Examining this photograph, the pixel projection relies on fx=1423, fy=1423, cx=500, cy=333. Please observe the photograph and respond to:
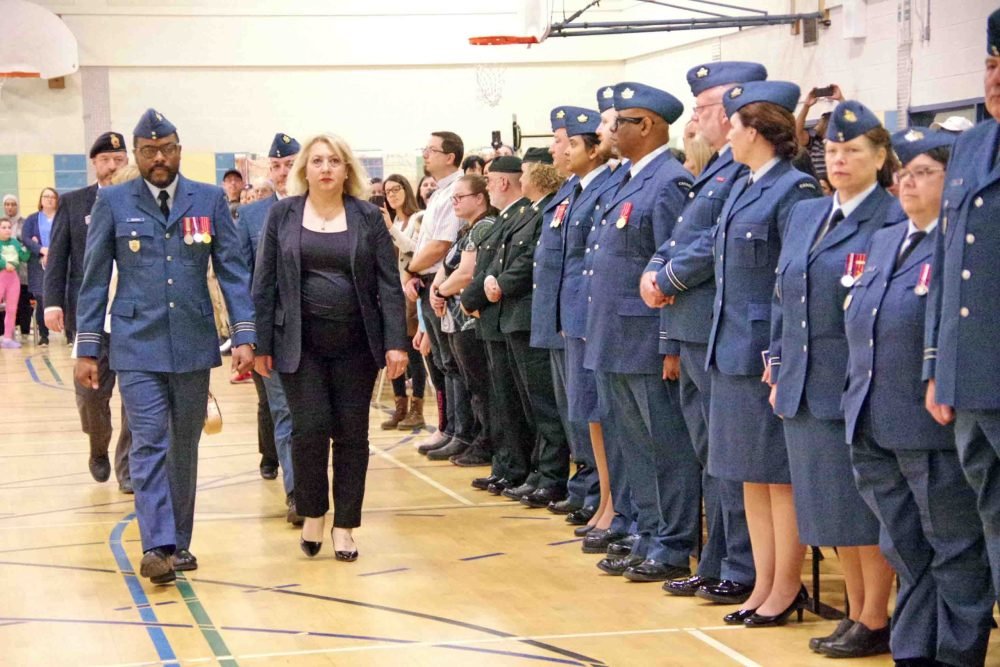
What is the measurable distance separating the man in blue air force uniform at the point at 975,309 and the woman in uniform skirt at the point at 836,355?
700 millimetres

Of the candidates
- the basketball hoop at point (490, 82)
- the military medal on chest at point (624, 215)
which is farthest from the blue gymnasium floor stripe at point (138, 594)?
the basketball hoop at point (490, 82)

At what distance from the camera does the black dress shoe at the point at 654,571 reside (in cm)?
542

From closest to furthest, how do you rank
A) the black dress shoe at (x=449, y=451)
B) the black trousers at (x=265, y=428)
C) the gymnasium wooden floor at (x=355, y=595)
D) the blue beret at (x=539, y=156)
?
the gymnasium wooden floor at (x=355, y=595) < the blue beret at (x=539, y=156) < the black trousers at (x=265, y=428) < the black dress shoe at (x=449, y=451)

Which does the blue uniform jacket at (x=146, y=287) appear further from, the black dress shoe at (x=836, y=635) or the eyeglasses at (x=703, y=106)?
the black dress shoe at (x=836, y=635)

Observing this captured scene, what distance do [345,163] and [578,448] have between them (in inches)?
67.8

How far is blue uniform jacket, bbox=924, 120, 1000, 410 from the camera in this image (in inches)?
135

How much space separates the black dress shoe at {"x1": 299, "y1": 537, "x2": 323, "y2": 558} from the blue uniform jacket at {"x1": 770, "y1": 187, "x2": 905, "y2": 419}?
93.5 inches

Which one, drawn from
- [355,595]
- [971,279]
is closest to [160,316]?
[355,595]

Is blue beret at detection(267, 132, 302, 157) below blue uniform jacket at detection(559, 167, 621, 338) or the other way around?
the other way around

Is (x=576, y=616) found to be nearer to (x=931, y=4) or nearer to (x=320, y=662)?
(x=320, y=662)

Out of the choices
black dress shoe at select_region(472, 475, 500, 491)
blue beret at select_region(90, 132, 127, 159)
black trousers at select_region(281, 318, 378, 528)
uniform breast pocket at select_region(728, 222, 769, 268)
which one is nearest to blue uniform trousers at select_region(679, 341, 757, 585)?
uniform breast pocket at select_region(728, 222, 769, 268)

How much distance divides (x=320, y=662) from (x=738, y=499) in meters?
1.54

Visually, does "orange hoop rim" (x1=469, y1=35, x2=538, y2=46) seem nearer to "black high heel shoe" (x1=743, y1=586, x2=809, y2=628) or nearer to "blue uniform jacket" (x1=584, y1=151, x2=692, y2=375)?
"blue uniform jacket" (x1=584, y1=151, x2=692, y2=375)

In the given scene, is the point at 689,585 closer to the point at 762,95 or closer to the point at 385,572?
the point at 385,572
